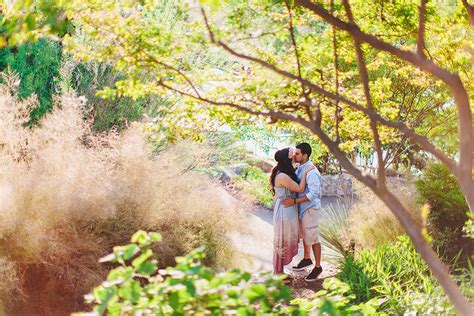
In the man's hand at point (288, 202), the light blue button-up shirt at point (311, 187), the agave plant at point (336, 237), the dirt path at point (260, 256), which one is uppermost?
the light blue button-up shirt at point (311, 187)

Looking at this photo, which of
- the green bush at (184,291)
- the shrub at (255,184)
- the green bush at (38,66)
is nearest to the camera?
the green bush at (184,291)

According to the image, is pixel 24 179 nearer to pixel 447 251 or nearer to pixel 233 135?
pixel 447 251

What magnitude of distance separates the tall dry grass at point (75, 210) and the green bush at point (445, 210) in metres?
2.74

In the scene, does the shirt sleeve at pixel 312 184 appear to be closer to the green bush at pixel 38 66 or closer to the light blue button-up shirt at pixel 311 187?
the light blue button-up shirt at pixel 311 187

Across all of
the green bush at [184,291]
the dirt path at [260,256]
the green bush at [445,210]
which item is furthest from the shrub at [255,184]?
the green bush at [184,291]

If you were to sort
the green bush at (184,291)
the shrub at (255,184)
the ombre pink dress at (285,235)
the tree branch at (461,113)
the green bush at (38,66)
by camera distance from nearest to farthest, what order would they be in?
the green bush at (184,291)
the tree branch at (461,113)
the ombre pink dress at (285,235)
the green bush at (38,66)
the shrub at (255,184)

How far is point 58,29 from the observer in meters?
3.74

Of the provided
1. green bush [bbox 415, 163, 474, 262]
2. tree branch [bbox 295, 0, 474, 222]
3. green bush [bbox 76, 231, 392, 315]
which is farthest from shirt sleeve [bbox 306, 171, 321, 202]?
green bush [bbox 76, 231, 392, 315]

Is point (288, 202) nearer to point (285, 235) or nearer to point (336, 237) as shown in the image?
point (285, 235)

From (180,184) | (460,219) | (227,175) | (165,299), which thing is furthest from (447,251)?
(227,175)

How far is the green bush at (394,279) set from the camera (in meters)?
6.09

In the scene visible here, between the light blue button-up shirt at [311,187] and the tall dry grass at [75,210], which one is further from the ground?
the light blue button-up shirt at [311,187]

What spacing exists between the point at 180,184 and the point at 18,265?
208 cm

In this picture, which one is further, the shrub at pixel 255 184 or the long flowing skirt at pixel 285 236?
the shrub at pixel 255 184
